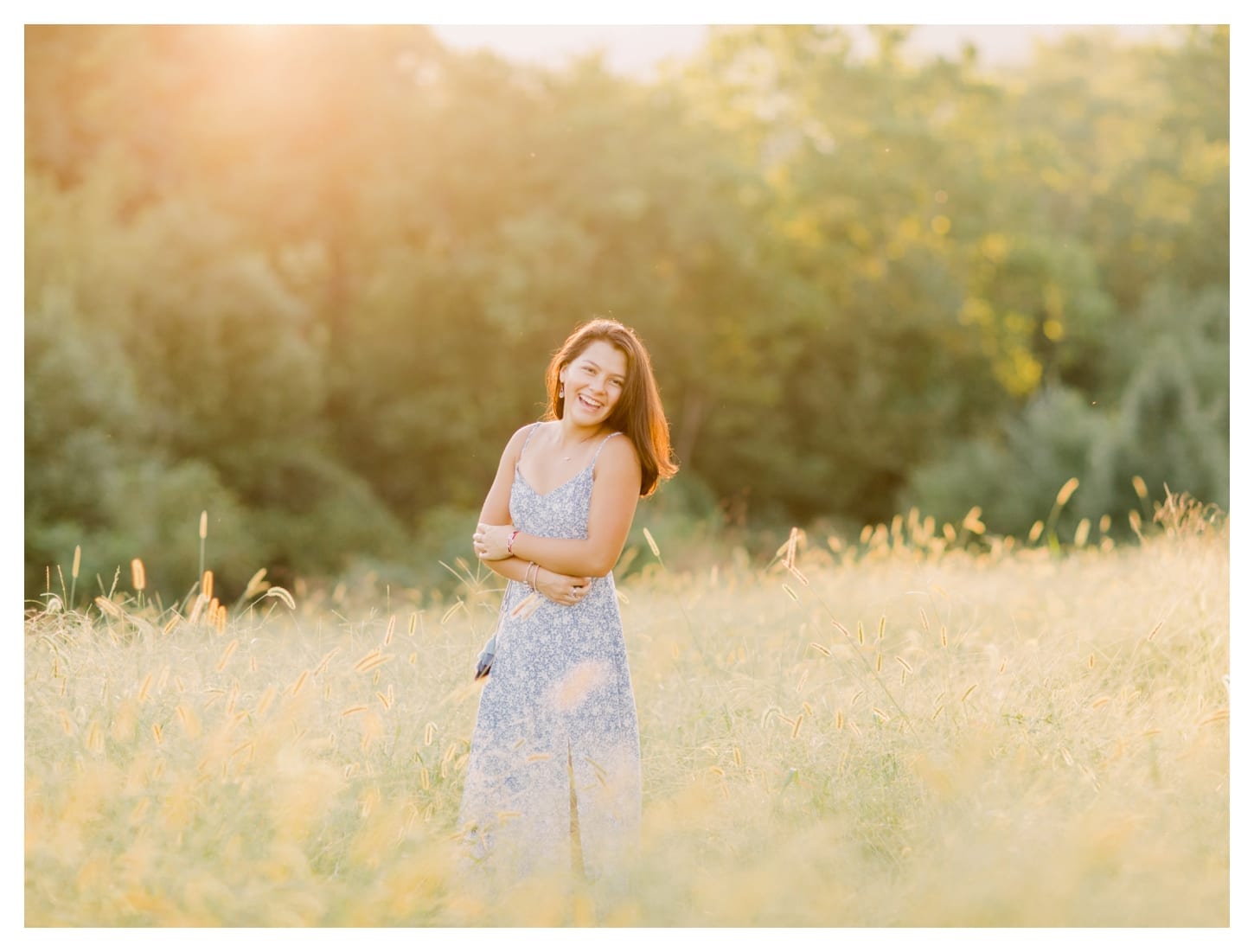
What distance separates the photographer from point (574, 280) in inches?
Answer: 728

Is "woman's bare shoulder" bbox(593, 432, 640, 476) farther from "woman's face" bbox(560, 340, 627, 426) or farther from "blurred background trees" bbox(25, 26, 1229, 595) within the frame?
"blurred background trees" bbox(25, 26, 1229, 595)

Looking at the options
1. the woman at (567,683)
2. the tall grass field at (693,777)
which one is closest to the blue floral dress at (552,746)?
the woman at (567,683)

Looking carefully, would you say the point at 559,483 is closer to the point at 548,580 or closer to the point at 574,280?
the point at 548,580

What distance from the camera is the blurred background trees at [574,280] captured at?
15398 millimetres

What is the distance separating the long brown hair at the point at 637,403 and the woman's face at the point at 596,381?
2 centimetres

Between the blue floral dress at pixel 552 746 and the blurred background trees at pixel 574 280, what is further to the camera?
the blurred background trees at pixel 574 280

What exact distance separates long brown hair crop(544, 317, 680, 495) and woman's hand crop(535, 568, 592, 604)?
359 mm

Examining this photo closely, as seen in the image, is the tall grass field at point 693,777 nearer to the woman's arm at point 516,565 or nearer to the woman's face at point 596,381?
the woman's arm at point 516,565

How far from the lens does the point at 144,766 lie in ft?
11.0

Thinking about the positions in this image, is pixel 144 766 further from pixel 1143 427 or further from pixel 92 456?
pixel 1143 427

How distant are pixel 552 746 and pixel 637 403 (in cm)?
105

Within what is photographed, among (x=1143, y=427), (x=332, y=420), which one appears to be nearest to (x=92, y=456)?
(x=332, y=420)

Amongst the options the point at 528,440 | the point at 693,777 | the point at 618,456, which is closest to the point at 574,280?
the point at 693,777
